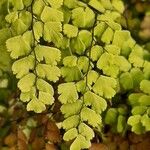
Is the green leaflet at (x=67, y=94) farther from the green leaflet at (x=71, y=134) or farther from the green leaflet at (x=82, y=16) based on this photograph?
the green leaflet at (x=82, y=16)

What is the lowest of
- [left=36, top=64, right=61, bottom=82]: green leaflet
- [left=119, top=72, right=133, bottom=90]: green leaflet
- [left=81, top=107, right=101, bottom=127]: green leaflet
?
[left=119, top=72, right=133, bottom=90]: green leaflet

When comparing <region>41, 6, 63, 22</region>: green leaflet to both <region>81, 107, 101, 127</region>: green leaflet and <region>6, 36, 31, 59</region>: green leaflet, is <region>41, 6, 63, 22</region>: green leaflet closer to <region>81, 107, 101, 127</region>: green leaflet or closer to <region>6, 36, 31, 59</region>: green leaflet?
<region>6, 36, 31, 59</region>: green leaflet

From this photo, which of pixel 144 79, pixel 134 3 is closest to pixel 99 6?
pixel 144 79

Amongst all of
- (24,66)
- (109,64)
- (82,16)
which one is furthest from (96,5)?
(24,66)

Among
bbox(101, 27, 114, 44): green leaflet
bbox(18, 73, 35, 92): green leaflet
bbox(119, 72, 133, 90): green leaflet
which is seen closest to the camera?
bbox(18, 73, 35, 92): green leaflet

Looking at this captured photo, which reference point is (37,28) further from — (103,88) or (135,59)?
(135,59)

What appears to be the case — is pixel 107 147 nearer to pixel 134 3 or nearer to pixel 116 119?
pixel 116 119

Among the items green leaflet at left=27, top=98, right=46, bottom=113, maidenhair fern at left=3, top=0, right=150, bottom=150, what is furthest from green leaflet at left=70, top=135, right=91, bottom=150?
green leaflet at left=27, top=98, right=46, bottom=113

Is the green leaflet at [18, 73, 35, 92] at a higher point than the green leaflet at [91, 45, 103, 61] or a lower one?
lower
